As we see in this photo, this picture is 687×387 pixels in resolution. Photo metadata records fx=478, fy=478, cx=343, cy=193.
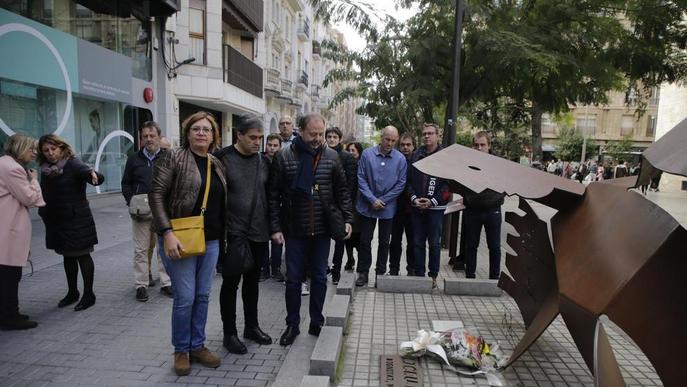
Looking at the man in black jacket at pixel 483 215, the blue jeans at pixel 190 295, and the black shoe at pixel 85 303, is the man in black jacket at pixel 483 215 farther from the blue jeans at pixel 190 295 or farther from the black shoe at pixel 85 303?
the black shoe at pixel 85 303

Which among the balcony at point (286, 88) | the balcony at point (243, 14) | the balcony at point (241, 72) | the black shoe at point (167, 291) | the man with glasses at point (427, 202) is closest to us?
the black shoe at point (167, 291)

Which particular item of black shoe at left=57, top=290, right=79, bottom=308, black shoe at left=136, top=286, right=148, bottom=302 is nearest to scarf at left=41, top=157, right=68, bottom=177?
black shoe at left=57, top=290, right=79, bottom=308

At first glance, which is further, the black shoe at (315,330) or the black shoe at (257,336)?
the black shoe at (315,330)

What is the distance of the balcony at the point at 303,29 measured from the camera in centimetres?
3609

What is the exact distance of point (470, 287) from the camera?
18.4 feet

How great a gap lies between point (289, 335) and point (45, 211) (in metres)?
2.74

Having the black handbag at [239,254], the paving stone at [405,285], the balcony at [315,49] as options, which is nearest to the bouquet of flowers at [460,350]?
the black handbag at [239,254]

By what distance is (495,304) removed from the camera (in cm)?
532

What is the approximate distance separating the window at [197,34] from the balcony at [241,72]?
1202 millimetres

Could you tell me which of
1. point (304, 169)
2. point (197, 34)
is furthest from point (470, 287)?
point (197, 34)

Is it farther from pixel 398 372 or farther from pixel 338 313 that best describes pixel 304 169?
pixel 398 372

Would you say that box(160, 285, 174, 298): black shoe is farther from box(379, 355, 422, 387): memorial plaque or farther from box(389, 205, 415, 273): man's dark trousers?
box(379, 355, 422, 387): memorial plaque

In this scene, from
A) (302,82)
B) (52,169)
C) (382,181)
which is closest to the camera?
(52,169)

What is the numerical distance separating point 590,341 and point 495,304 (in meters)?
2.63
